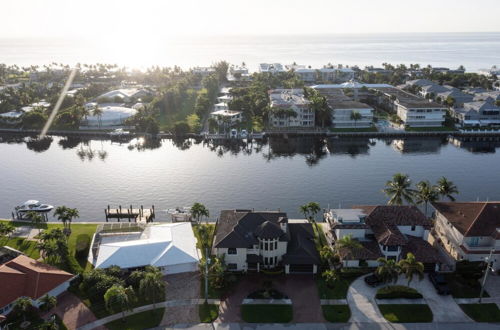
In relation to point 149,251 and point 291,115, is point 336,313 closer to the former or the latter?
point 149,251

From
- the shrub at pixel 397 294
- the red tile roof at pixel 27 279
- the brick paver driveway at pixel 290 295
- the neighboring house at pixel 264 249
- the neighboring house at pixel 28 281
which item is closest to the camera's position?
the brick paver driveway at pixel 290 295

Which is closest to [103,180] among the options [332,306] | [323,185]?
[323,185]

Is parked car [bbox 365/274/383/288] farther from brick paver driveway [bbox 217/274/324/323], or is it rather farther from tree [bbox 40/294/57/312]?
tree [bbox 40/294/57/312]

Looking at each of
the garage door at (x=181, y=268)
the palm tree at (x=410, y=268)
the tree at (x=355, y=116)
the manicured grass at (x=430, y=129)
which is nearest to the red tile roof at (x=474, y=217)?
the palm tree at (x=410, y=268)

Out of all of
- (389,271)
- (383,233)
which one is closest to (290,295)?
(389,271)

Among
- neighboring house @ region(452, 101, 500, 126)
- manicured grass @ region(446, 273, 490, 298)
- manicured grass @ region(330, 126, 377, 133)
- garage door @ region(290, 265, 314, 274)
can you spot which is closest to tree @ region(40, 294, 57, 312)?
garage door @ region(290, 265, 314, 274)

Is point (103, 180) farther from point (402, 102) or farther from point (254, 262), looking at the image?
point (402, 102)

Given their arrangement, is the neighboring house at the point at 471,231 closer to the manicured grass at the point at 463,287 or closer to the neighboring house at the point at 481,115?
the manicured grass at the point at 463,287
